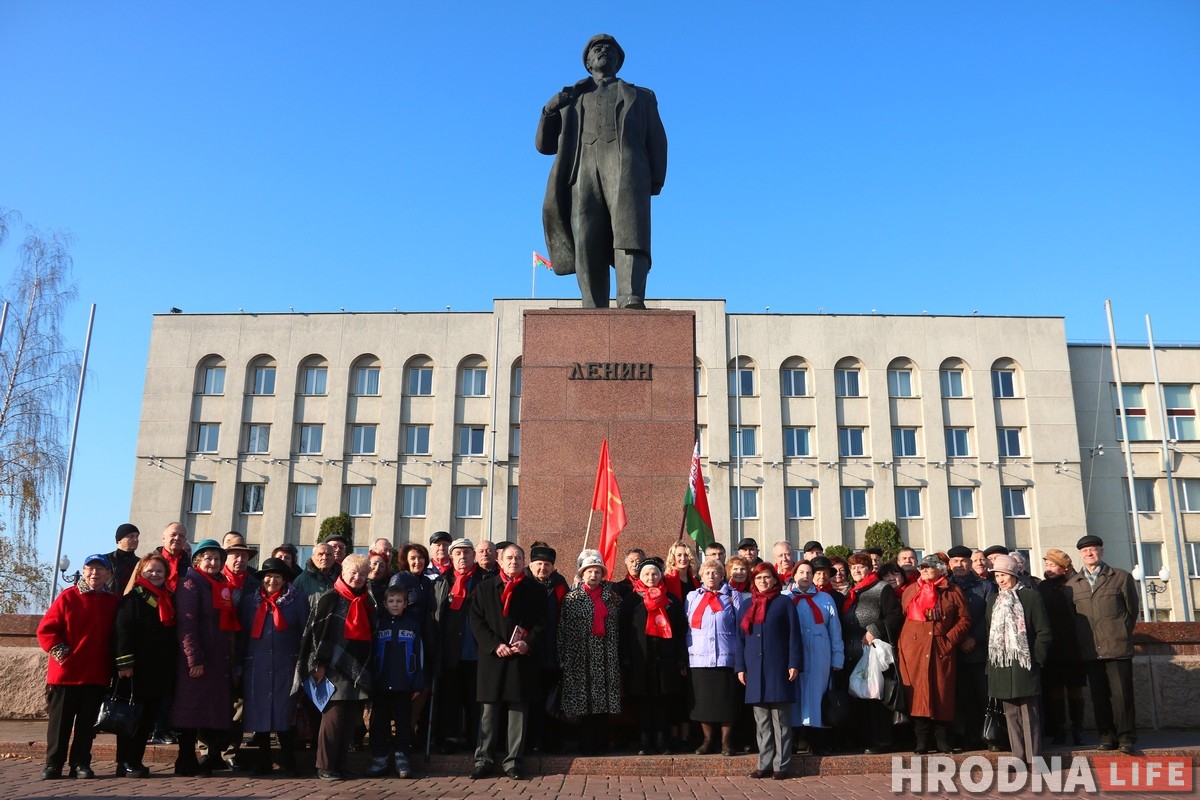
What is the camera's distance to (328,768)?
22.3 feet

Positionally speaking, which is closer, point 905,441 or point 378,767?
point 378,767

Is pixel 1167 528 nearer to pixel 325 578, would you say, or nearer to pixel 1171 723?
pixel 1171 723

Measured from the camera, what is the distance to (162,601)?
7.17m

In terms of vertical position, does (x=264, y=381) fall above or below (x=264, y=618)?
above

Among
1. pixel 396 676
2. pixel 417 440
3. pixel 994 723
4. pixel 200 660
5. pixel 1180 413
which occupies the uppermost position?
pixel 1180 413

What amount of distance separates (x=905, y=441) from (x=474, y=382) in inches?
780

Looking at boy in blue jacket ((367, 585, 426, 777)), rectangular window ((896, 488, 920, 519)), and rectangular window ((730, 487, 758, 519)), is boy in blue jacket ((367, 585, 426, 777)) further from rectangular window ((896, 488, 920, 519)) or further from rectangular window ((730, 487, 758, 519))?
rectangular window ((896, 488, 920, 519))

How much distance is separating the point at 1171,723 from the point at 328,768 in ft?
26.3

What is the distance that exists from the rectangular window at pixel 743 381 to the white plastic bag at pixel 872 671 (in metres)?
34.6

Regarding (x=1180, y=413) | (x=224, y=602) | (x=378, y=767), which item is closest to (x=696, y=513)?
(x=378, y=767)

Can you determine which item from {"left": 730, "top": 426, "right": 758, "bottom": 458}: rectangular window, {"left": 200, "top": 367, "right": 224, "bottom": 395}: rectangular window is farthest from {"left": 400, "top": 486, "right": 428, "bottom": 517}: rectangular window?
{"left": 730, "top": 426, "right": 758, "bottom": 458}: rectangular window

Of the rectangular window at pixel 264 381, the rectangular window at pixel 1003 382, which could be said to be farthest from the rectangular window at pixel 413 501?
the rectangular window at pixel 1003 382

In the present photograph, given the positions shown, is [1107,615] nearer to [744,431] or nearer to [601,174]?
[601,174]

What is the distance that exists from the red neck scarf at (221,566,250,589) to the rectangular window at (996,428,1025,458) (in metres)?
40.8
